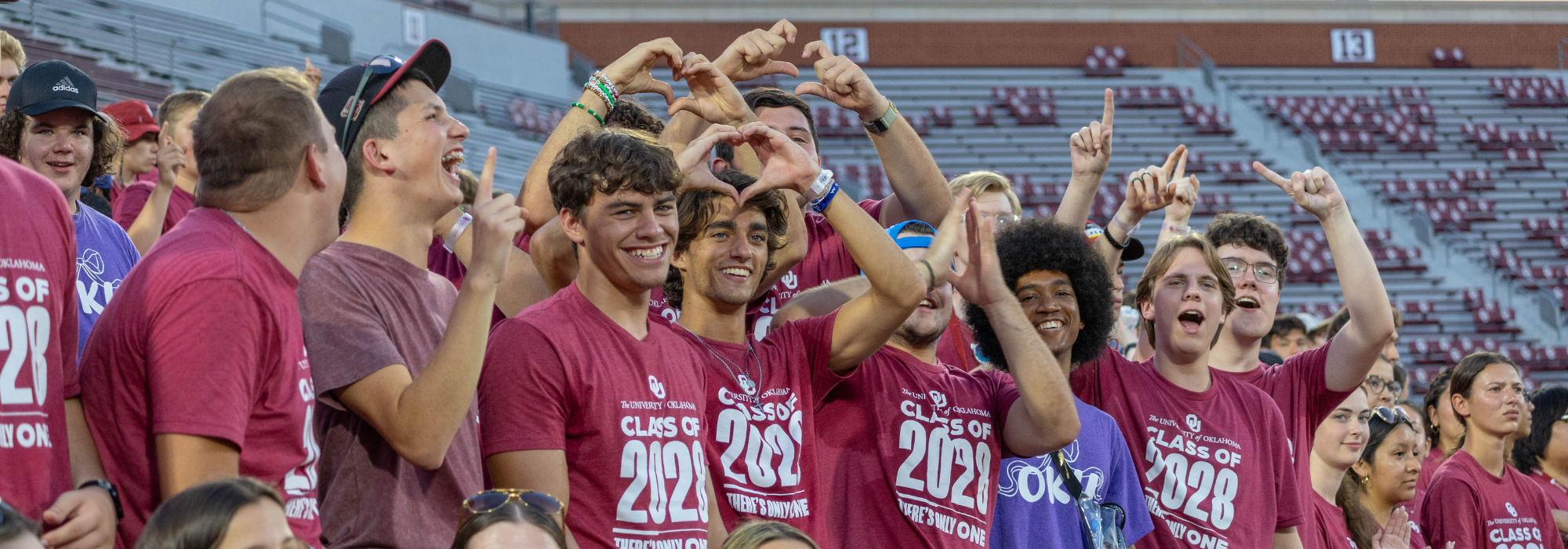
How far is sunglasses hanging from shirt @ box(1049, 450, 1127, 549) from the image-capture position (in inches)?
145

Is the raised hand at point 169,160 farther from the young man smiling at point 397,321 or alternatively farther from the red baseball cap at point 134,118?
the young man smiling at point 397,321

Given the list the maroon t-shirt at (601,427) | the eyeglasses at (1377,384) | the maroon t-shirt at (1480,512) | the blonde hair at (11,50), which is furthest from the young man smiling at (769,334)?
the eyeglasses at (1377,384)

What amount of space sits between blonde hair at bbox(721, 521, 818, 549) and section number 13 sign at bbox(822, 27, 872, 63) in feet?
74.2

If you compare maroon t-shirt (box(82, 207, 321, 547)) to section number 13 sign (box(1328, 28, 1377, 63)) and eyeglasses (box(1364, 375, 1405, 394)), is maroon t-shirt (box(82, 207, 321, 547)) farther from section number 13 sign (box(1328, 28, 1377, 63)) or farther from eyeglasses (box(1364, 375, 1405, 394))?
section number 13 sign (box(1328, 28, 1377, 63))

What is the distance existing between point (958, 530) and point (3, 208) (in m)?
2.24

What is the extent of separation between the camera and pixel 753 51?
155 inches

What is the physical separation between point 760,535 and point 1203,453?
73.2 inches

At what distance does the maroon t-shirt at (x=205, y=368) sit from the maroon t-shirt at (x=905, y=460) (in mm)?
1438

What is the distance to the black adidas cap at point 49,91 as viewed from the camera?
408cm

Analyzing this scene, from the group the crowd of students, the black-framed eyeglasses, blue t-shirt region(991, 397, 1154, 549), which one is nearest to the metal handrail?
the black-framed eyeglasses

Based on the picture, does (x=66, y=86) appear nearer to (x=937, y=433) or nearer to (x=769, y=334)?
(x=769, y=334)

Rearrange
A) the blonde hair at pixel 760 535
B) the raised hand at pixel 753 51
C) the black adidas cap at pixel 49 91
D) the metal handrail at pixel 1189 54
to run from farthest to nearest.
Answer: the metal handrail at pixel 1189 54 → the black adidas cap at pixel 49 91 → the raised hand at pixel 753 51 → the blonde hair at pixel 760 535

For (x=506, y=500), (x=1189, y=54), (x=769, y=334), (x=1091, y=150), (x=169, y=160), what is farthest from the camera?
(x=1189, y=54)

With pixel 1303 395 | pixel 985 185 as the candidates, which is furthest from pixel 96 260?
pixel 1303 395
